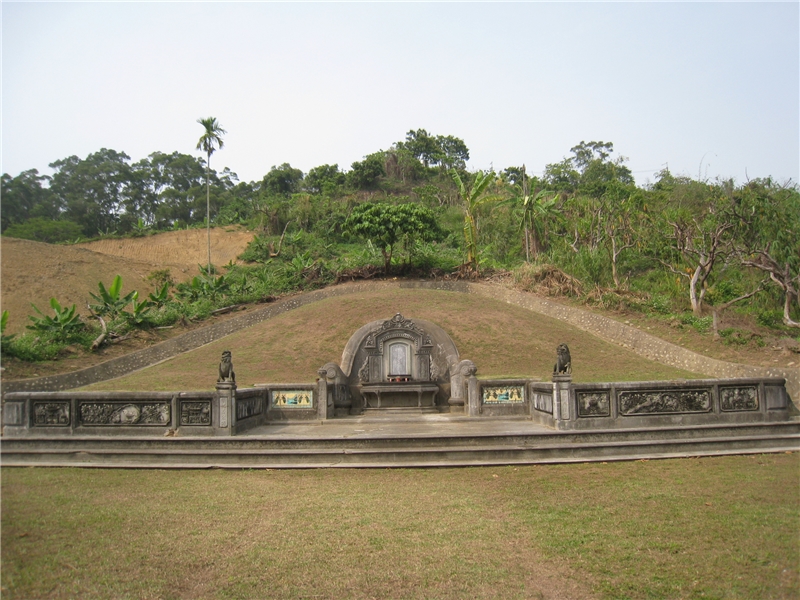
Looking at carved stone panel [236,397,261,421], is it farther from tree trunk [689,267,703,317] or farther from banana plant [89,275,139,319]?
tree trunk [689,267,703,317]

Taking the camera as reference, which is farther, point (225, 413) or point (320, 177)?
point (320, 177)

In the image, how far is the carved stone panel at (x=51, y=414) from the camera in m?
12.1

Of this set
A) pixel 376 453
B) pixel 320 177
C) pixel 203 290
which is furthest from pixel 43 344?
pixel 320 177

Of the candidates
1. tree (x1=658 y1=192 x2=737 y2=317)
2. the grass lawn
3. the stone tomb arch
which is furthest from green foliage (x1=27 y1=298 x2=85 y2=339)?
tree (x1=658 y1=192 x2=737 y2=317)

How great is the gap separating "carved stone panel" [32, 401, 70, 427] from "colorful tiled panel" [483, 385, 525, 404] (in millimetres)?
9548

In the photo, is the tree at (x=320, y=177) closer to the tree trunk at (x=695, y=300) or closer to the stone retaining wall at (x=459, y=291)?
the stone retaining wall at (x=459, y=291)

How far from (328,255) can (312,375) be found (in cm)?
2751

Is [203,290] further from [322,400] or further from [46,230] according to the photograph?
[46,230]

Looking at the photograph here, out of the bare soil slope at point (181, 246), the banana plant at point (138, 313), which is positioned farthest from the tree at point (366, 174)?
the banana plant at point (138, 313)

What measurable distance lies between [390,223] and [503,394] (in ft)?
65.6

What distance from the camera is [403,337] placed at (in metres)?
18.1

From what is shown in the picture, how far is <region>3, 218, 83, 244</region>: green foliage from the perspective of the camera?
59906 mm

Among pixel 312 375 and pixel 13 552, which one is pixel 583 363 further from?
pixel 13 552

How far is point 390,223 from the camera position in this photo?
34188 millimetres
